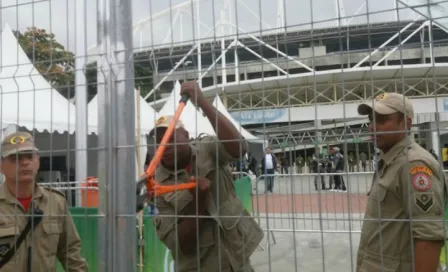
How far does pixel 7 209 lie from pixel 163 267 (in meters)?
Answer: 1.57

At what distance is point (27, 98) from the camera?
3.19 m

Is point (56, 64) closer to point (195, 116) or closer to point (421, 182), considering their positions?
point (195, 116)

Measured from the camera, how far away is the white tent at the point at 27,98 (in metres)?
2.14

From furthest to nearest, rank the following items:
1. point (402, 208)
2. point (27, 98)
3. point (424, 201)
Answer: point (27, 98)
point (402, 208)
point (424, 201)

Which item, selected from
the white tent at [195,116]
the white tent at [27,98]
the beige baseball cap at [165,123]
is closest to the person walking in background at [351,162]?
the white tent at [195,116]

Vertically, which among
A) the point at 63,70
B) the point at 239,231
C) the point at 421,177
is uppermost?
the point at 63,70

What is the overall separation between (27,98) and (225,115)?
1941mm

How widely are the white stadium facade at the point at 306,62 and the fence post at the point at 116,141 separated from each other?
0.11 metres

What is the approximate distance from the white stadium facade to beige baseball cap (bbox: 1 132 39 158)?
0.77 metres

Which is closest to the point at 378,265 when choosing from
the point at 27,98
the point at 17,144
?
the point at 17,144

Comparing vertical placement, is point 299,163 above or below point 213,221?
above

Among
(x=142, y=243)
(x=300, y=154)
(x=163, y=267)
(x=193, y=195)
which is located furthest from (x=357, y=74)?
(x=163, y=267)

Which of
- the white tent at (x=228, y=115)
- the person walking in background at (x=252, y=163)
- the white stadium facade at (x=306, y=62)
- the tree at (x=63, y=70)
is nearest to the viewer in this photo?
the white stadium facade at (x=306, y=62)

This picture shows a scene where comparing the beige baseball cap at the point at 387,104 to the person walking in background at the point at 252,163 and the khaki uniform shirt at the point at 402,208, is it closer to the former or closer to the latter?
the khaki uniform shirt at the point at 402,208
